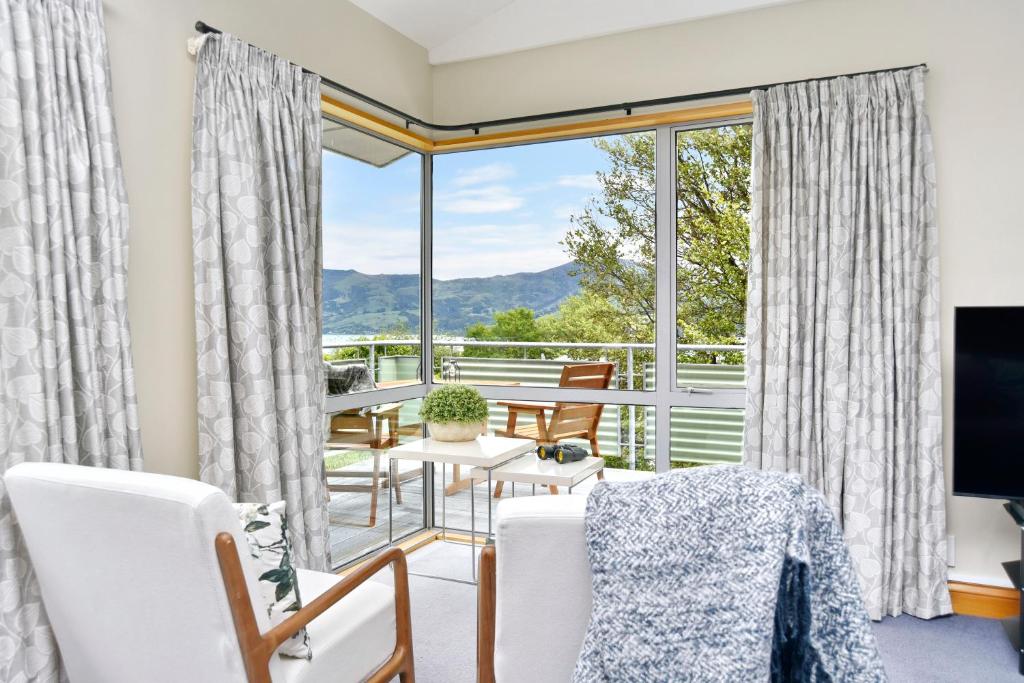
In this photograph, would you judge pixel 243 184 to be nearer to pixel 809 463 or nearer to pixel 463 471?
pixel 463 471

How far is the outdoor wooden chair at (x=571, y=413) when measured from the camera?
381 centimetres

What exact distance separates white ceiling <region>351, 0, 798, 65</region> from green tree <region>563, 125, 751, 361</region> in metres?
0.57

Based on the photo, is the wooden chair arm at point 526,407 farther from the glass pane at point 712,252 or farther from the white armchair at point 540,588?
the white armchair at point 540,588

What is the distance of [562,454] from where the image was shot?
328 cm

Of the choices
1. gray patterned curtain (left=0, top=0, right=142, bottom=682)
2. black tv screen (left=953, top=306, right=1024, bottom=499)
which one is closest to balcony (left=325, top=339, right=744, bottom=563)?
black tv screen (left=953, top=306, right=1024, bottom=499)

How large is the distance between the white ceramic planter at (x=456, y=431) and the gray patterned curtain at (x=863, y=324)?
1.37 m

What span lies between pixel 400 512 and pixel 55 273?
237 centimetres

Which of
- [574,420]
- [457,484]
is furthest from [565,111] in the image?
[457,484]

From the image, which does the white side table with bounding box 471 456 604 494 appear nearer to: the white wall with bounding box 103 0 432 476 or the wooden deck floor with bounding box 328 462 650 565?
the wooden deck floor with bounding box 328 462 650 565

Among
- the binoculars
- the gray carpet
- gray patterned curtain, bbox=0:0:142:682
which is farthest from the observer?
the binoculars

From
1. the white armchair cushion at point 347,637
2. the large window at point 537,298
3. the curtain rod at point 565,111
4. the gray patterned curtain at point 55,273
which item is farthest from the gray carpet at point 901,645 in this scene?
the curtain rod at point 565,111

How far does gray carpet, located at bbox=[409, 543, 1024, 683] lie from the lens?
2527mm

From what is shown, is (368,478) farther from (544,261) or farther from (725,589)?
(725,589)

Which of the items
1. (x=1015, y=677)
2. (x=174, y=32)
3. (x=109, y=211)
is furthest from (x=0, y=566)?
(x=1015, y=677)
